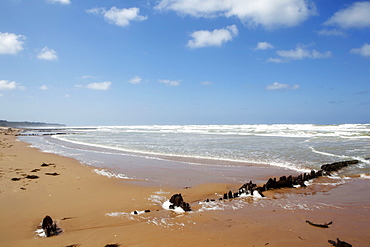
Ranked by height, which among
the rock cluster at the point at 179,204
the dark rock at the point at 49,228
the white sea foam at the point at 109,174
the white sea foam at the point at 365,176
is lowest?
the white sea foam at the point at 109,174

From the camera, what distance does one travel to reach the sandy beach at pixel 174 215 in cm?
369

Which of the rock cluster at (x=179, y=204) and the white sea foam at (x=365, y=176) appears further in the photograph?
the white sea foam at (x=365, y=176)

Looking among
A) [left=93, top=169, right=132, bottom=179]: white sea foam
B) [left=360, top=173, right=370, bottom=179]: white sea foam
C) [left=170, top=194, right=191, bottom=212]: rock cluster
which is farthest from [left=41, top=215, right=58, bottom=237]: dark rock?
[left=360, top=173, right=370, bottom=179]: white sea foam

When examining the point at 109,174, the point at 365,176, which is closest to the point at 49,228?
the point at 109,174

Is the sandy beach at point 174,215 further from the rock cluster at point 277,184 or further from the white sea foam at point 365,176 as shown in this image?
the white sea foam at point 365,176

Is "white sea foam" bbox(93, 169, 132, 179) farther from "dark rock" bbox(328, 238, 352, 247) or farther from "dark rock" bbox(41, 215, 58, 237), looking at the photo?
"dark rock" bbox(328, 238, 352, 247)

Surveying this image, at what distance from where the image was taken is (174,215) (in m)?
4.72

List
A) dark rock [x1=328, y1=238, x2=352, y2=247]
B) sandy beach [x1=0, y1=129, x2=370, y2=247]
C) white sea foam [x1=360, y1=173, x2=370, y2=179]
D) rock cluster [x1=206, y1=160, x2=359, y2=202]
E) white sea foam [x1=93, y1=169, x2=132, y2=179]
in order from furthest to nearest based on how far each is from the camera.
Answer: white sea foam [x1=93, y1=169, x2=132, y2=179]
white sea foam [x1=360, y1=173, x2=370, y2=179]
rock cluster [x1=206, y1=160, x2=359, y2=202]
sandy beach [x1=0, y1=129, x2=370, y2=247]
dark rock [x1=328, y1=238, x2=352, y2=247]

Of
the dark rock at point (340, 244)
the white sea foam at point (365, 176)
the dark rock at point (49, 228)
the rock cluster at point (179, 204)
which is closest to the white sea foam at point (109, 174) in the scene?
the rock cluster at point (179, 204)

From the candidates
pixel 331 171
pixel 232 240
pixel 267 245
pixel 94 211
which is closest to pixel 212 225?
pixel 232 240

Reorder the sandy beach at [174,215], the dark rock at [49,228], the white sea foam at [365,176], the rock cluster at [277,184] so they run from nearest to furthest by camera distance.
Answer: the sandy beach at [174,215]
the dark rock at [49,228]
the rock cluster at [277,184]
the white sea foam at [365,176]

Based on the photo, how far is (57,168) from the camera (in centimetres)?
998

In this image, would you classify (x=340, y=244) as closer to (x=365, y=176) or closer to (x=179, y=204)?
(x=179, y=204)

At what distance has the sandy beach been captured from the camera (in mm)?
3691
